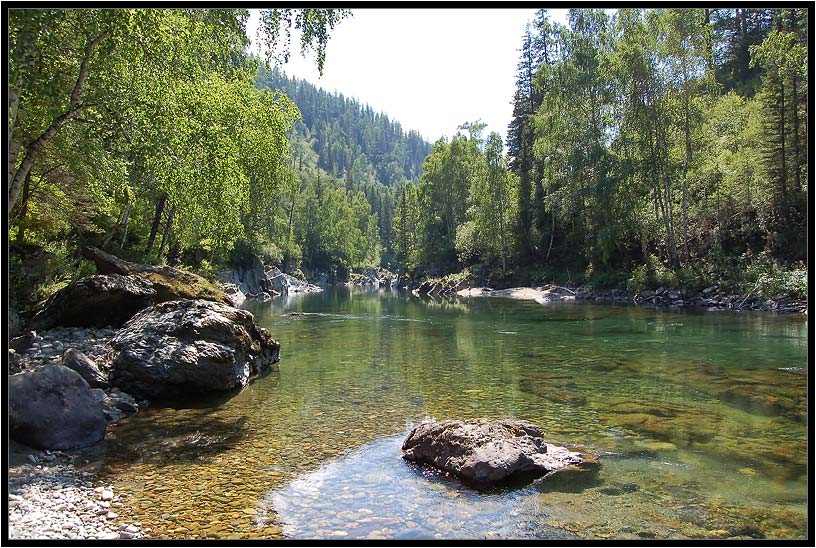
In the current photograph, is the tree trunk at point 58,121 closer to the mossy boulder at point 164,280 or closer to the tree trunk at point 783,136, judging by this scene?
the mossy boulder at point 164,280

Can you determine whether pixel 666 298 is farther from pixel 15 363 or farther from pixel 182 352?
pixel 15 363

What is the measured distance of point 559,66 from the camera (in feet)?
154

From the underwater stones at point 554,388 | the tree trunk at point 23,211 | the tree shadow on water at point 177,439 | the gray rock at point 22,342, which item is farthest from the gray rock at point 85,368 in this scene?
the underwater stones at point 554,388

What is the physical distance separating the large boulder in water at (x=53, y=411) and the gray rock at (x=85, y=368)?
84.6 inches

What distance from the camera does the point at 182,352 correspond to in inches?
497

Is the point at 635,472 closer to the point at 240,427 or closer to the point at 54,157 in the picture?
the point at 240,427

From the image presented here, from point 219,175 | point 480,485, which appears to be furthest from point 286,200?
point 480,485

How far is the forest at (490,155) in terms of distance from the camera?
1205 centimetres

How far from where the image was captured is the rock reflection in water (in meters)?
6.15

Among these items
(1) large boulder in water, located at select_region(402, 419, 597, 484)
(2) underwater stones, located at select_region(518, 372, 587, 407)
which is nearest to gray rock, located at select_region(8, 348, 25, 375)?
(1) large boulder in water, located at select_region(402, 419, 597, 484)

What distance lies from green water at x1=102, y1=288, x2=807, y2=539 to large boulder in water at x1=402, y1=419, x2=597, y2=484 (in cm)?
28

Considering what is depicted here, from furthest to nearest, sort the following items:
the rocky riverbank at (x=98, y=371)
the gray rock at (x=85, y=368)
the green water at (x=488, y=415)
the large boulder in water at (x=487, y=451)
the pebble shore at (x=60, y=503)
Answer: the gray rock at (x=85, y=368) → the large boulder in water at (x=487, y=451) → the rocky riverbank at (x=98, y=371) → the green water at (x=488, y=415) → the pebble shore at (x=60, y=503)

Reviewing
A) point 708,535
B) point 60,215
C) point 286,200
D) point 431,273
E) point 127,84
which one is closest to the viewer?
point 708,535

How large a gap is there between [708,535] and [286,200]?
99227 millimetres
